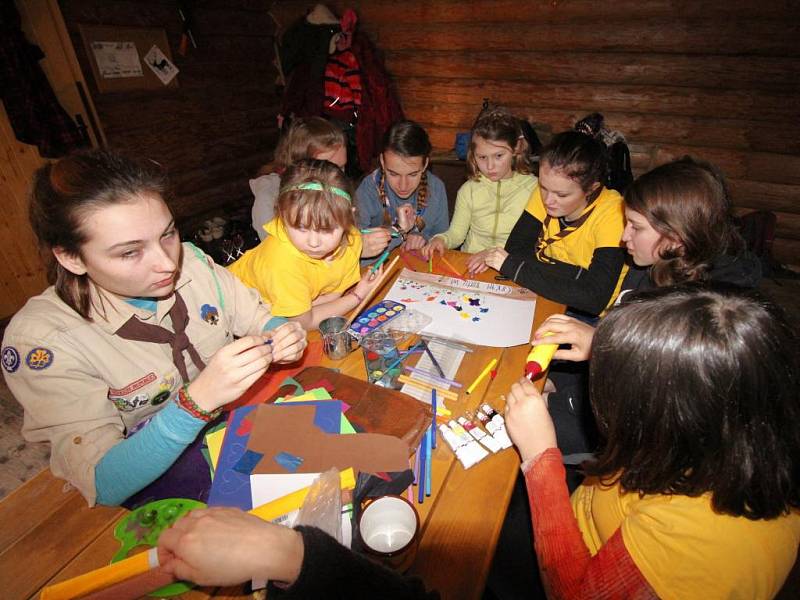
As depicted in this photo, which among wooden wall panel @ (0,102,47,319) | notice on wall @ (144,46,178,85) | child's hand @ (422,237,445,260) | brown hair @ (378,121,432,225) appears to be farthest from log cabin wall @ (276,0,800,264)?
wooden wall panel @ (0,102,47,319)

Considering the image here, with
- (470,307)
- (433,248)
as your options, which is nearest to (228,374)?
(470,307)

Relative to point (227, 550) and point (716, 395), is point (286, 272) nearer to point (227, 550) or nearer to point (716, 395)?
point (227, 550)

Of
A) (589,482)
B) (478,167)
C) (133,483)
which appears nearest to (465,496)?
(589,482)

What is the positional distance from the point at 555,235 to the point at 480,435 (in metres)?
1.47

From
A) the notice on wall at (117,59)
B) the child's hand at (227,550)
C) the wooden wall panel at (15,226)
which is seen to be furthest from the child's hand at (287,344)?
the notice on wall at (117,59)

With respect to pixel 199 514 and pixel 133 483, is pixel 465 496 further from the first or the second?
pixel 133 483

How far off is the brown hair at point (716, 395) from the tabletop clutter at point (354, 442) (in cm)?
41

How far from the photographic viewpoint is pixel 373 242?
84.0 inches

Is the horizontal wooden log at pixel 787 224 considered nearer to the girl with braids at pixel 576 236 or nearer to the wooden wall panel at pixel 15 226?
the girl with braids at pixel 576 236

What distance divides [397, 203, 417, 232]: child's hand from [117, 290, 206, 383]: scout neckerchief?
145cm

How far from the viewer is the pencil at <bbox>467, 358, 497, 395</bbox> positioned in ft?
4.13

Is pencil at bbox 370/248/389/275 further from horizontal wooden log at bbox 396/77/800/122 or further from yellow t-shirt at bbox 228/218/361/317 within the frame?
horizontal wooden log at bbox 396/77/800/122

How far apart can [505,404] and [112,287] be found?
118 centimetres

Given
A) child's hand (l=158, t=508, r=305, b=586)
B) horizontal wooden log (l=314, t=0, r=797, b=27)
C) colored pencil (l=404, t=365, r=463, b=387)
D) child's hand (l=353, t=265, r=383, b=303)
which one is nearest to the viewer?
child's hand (l=158, t=508, r=305, b=586)
